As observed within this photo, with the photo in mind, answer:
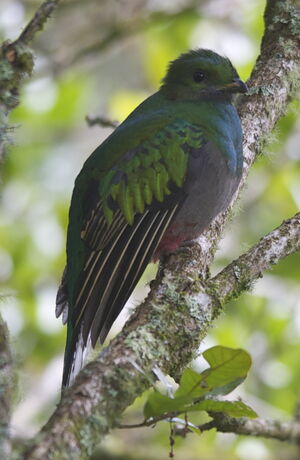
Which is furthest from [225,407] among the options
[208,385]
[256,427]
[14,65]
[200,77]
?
[200,77]

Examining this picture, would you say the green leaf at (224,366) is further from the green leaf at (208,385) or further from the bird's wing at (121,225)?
the bird's wing at (121,225)

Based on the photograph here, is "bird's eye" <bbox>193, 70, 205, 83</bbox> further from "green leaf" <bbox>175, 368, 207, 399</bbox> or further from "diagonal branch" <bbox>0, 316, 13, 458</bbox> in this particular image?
"diagonal branch" <bbox>0, 316, 13, 458</bbox>

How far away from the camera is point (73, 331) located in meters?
3.82

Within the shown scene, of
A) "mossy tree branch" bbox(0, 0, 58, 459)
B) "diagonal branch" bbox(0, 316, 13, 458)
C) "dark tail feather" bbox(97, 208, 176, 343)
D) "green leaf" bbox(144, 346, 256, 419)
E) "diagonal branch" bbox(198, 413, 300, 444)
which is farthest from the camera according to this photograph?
"dark tail feather" bbox(97, 208, 176, 343)

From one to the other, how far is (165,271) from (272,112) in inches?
46.1

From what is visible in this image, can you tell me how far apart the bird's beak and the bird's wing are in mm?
334

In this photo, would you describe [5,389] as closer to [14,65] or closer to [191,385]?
[191,385]

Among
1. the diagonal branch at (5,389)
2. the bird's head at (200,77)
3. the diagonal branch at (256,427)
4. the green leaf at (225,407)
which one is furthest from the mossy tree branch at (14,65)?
the bird's head at (200,77)

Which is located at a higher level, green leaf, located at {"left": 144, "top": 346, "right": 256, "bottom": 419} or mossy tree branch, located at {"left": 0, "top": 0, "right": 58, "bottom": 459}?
mossy tree branch, located at {"left": 0, "top": 0, "right": 58, "bottom": 459}

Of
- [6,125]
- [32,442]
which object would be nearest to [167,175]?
[6,125]

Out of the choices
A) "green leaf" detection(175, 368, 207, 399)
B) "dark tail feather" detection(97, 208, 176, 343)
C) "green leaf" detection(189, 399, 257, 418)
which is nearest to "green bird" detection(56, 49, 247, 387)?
"dark tail feather" detection(97, 208, 176, 343)

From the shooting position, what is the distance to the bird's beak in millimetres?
4367

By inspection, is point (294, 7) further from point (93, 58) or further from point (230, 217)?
point (93, 58)

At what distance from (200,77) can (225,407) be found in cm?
247
